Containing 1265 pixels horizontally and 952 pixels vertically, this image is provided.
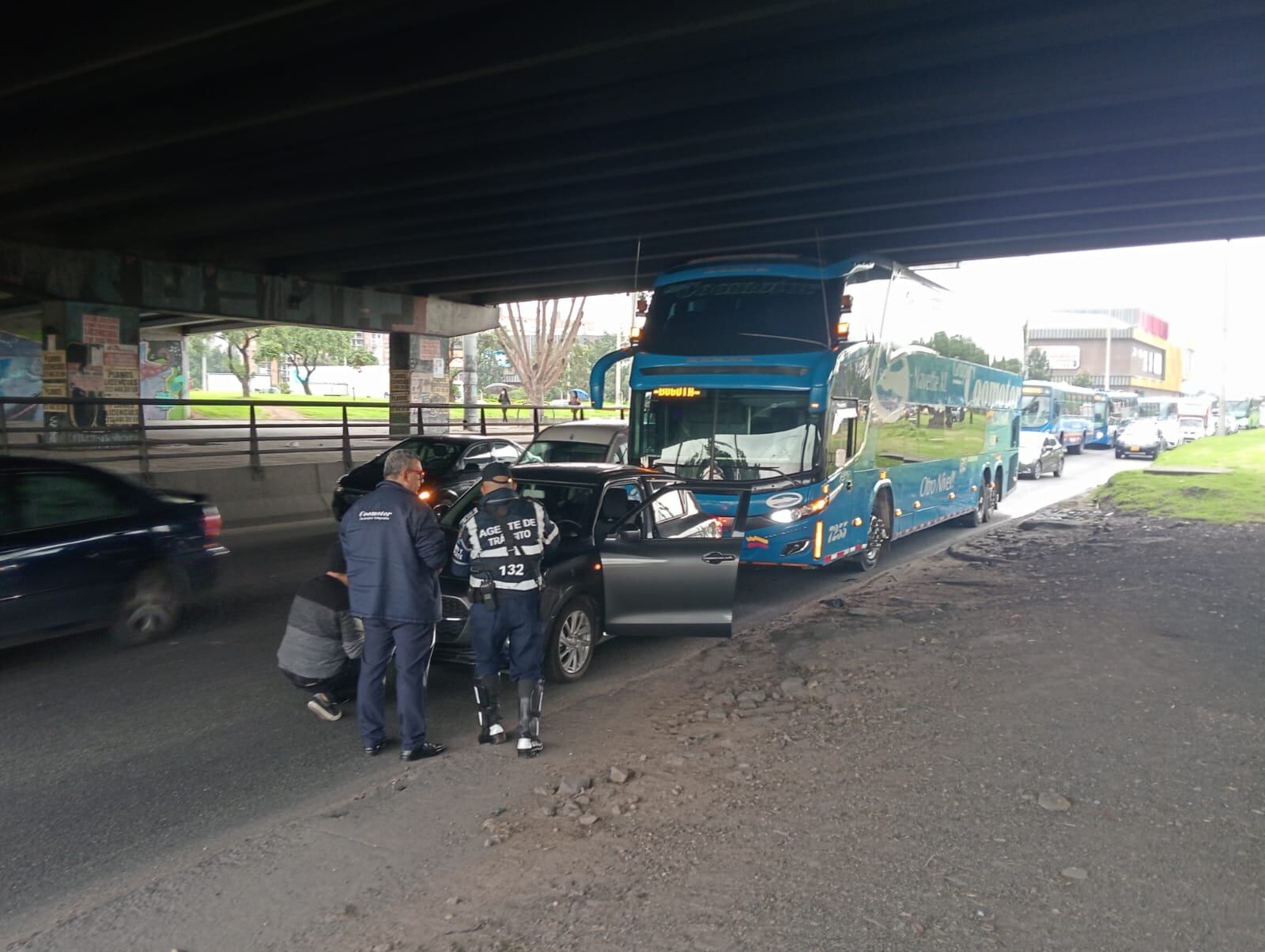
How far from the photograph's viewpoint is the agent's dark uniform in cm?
563

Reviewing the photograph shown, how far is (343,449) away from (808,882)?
16746 millimetres

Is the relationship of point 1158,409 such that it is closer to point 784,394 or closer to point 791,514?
point 784,394

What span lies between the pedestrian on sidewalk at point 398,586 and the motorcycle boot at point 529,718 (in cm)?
55

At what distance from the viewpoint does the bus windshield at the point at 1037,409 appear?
120ft

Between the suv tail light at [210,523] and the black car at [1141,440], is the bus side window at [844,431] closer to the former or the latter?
the suv tail light at [210,523]

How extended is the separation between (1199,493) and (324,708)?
19.0 m

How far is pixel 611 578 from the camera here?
7.63 meters

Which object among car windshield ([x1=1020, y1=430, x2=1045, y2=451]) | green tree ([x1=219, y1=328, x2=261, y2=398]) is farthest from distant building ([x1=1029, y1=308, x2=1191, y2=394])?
green tree ([x1=219, y1=328, x2=261, y2=398])

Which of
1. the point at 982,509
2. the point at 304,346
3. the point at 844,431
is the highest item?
the point at 304,346

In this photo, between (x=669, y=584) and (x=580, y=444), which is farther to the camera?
(x=580, y=444)

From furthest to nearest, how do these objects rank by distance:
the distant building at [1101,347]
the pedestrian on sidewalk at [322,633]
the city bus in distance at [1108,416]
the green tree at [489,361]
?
the distant building at [1101,347] → the green tree at [489,361] → the city bus in distance at [1108,416] → the pedestrian on sidewalk at [322,633]

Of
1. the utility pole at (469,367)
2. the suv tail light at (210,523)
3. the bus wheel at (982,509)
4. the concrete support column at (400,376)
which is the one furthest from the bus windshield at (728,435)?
the utility pole at (469,367)

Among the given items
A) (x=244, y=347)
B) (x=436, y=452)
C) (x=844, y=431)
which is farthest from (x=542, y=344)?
(x=844, y=431)

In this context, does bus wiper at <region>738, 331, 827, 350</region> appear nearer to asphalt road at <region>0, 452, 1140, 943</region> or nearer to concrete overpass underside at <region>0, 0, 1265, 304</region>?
concrete overpass underside at <region>0, 0, 1265, 304</region>
